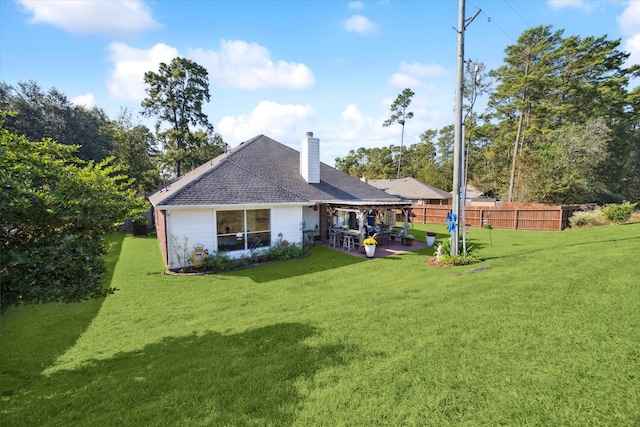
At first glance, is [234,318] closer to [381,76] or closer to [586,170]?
[381,76]

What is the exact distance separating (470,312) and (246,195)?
9.33 metres

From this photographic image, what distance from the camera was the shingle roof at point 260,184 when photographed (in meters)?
11.5

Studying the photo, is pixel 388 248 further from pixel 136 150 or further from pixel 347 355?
pixel 136 150

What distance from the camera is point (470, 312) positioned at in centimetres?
535

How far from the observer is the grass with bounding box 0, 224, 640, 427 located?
3.02 m

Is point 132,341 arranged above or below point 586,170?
below

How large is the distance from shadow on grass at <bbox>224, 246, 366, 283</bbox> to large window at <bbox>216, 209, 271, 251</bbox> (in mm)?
1348

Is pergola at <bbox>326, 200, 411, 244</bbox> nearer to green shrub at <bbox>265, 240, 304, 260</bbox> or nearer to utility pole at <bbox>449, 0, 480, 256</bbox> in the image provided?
green shrub at <bbox>265, 240, 304, 260</bbox>

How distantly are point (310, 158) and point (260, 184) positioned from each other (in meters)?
4.79

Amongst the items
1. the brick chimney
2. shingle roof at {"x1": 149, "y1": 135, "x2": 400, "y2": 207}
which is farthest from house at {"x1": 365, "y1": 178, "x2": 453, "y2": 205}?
the brick chimney

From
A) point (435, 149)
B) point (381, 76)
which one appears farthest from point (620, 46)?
point (435, 149)

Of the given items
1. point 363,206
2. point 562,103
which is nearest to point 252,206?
point 363,206

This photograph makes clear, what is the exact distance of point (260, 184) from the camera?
1325cm

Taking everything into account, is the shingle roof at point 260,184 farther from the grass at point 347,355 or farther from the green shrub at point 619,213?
the green shrub at point 619,213
